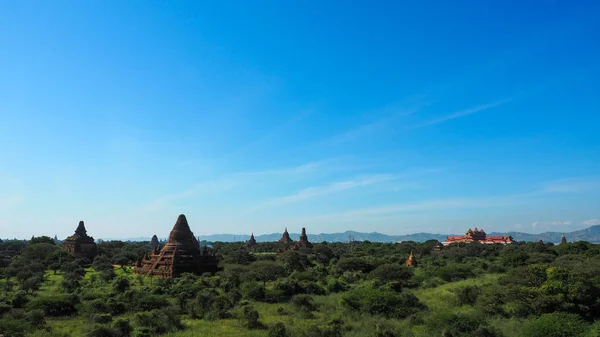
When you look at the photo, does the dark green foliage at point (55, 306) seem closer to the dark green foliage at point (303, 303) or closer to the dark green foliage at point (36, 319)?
the dark green foliage at point (36, 319)

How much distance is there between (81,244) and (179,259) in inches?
1519

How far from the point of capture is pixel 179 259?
165 feet

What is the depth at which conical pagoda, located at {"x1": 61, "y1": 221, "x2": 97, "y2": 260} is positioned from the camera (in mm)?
76875

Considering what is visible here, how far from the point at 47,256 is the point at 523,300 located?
67.8 m

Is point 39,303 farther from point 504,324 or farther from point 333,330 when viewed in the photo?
point 504,324

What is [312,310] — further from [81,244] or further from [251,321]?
[81,244]

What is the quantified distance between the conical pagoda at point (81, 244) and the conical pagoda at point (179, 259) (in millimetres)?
27500

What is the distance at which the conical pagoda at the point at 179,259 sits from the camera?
4966 cm

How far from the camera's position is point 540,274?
3067 cm

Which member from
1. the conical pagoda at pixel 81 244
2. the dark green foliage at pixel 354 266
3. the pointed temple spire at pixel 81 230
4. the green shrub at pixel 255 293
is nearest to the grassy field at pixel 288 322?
the green shrub at pixel 255 293

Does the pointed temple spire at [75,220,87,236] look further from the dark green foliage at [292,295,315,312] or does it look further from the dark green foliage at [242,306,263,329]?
the dark green foliage at [242,306,263,329]

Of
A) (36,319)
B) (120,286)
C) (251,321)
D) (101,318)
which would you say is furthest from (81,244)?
(251,321)

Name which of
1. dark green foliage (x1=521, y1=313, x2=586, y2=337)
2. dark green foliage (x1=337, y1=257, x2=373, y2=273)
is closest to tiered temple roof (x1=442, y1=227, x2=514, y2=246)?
dark green foliage (x1=337, y1=257, x2=373, y2=273)

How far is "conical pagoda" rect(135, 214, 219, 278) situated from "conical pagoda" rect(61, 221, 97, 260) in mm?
27500
